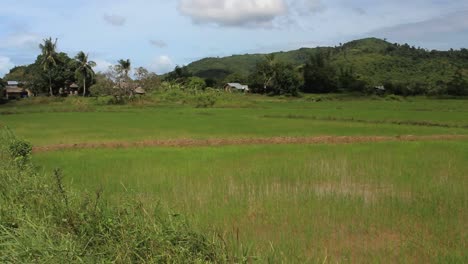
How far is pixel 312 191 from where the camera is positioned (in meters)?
6.80

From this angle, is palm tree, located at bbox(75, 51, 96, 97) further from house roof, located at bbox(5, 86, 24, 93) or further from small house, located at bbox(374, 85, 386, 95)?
small house, located at bbox(374, 85, 386, 95)

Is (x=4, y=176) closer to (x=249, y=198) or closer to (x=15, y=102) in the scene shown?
(x=249, y=198)

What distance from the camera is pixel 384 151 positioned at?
438 inches

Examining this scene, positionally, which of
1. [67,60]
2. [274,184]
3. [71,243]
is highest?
[67,60]

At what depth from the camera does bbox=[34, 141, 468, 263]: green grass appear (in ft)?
14.6

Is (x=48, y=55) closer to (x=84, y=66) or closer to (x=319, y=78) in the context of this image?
(x=84, y=66)

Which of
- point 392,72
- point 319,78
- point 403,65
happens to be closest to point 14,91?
point 319,78

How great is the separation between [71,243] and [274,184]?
4.61m

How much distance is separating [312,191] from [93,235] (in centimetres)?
400

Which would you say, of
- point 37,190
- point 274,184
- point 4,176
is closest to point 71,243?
point 37,190

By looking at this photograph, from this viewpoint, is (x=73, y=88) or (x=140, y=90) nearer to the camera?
(x=140, y=90)

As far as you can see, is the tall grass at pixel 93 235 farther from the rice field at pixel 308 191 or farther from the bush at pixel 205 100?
the bush at pixel 205 100

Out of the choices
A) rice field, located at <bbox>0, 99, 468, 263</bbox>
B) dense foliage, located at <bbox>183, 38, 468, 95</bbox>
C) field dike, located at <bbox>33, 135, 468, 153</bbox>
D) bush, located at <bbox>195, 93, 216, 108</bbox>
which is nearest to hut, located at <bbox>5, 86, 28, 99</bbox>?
bush, located at <bbox>195, 93, 216, 108</bbox>

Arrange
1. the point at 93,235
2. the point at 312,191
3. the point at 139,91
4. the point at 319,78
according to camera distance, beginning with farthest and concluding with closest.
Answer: the point at 319,78
the point at 139,91
the point at 312,191
the point at 93,235
